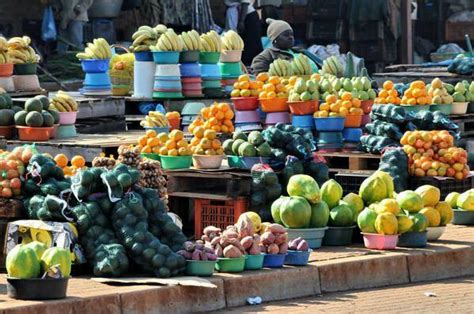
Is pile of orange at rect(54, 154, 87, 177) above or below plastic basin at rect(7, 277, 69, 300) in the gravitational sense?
above

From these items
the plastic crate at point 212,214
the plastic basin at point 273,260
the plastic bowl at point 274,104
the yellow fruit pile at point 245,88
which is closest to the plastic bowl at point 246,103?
the yellow fruit pile at point 245,88

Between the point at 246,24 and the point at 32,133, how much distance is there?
42.7 ft

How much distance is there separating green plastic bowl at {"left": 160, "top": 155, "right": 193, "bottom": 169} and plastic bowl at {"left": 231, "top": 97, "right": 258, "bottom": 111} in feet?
6.38

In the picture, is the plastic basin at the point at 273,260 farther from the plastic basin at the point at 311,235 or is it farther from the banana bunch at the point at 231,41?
the banana bunch at the point at 231,41

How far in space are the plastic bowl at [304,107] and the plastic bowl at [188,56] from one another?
2162mm

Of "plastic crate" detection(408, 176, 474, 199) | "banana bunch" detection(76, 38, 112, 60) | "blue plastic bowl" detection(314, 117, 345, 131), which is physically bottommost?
"plastic crate" detection(408, 176, 474, 199)

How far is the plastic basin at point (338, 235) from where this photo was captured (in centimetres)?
1245

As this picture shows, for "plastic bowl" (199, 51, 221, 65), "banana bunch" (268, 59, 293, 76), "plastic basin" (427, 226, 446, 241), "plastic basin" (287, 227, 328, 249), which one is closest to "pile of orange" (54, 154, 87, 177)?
"plastic basin" (287, 227, 328, 249)

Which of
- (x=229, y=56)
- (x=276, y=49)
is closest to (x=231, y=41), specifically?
(x=229, y=56)

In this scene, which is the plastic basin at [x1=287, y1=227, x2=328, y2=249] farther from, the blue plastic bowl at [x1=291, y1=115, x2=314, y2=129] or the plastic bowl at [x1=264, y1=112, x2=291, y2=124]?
the plastic bowl at [x1=264, y1=112, x2=291, y2=124]

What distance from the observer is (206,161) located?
1353 cm

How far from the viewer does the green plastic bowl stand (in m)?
13.6

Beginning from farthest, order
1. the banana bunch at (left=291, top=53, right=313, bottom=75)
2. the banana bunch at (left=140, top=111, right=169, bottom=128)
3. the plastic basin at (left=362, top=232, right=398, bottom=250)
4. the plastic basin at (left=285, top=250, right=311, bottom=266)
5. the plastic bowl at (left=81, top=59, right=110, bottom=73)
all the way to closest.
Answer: the plastic bowl at (left=81, top=59, right=110, bottom=73) < the banana bunch at (left=291, top=53, right=313, bottom=75) < the banana bunch at (left=140, top=111, right=169, bottom=128) < the plastic basin at (left=362, top=232, right=398, bottom=250) < the plastic basin at (left=285, top=250, right=311, bottom=266)

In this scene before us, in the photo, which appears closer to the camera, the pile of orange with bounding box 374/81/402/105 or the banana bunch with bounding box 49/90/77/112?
the banana bunch with bounding box 49/90/77/112
